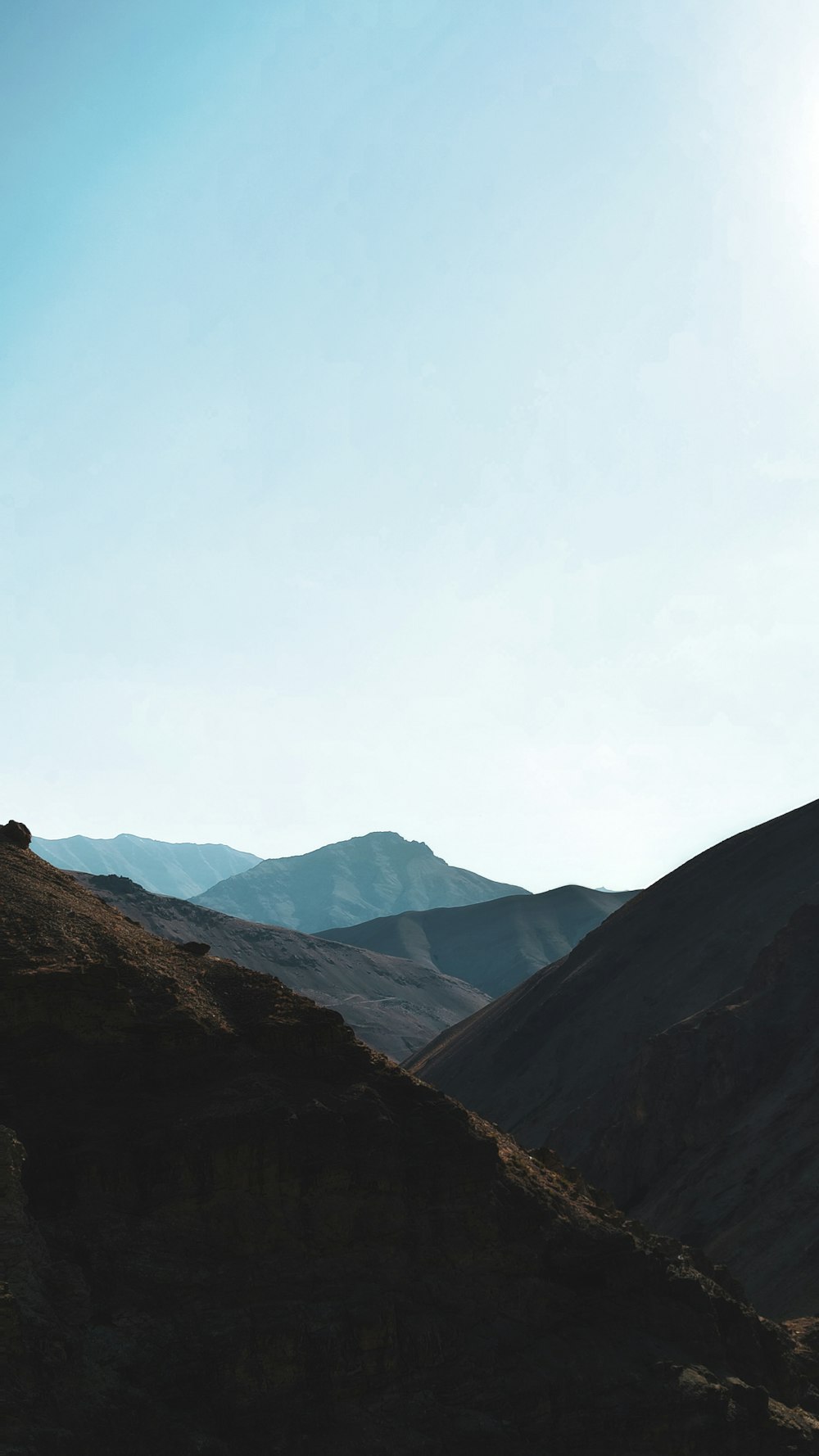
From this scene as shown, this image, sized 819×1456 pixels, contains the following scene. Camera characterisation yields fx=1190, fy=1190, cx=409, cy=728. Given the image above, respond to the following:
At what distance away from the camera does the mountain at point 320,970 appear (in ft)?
541

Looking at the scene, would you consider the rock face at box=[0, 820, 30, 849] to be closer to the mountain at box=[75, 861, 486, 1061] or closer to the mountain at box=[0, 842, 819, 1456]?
the mountain at box=[0, 842, 819, 1456]

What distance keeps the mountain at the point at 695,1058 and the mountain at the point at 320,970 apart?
45.1 m

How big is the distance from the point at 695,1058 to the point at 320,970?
402 ft

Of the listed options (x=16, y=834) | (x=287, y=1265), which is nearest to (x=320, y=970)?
(x=16, y=834)

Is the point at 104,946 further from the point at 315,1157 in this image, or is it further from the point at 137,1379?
the point at 137,1379

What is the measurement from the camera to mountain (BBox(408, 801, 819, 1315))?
53500mm

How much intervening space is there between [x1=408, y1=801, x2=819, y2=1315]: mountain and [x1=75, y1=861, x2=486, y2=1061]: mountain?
1777 inches

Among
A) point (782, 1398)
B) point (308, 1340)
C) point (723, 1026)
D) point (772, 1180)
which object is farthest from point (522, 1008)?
point (308, 1340)

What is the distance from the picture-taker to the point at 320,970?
18588cm

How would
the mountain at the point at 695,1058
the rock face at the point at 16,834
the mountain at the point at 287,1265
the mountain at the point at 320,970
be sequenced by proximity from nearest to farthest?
the mountain at the point at 287,1265, the rock face at the point at 16,834, the mountain at the point at 695,1058, the mountain at the point at 320,970

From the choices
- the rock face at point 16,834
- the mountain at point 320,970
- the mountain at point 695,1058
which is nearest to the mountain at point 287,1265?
the rock face at point 16,834

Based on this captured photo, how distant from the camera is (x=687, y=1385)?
2030 centimetres

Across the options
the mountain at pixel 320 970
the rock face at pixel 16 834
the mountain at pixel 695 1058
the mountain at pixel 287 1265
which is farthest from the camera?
the mountain at pixel 320 970

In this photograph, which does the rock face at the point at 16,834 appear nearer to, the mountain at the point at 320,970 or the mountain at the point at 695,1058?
the mountain at the point at 695,1058
